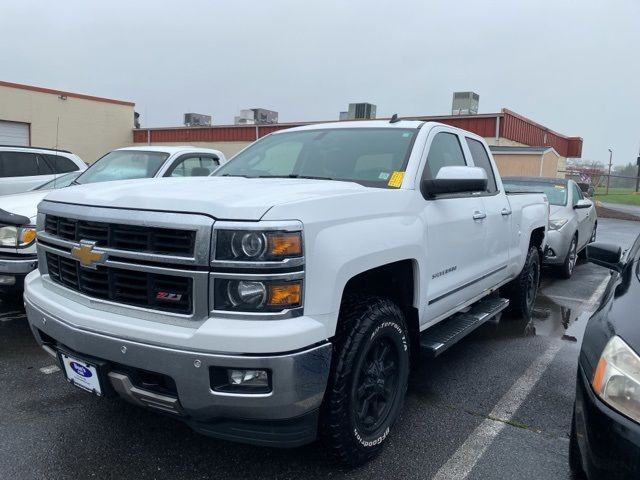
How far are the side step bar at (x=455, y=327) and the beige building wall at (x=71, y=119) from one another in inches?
836

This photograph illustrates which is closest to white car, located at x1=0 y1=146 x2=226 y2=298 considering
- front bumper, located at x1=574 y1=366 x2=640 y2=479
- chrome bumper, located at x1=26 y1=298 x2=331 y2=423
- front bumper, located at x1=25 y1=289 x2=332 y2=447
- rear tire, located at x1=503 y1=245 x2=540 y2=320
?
front bumper, located at x1=25 y1=289 x2=332 y2=447

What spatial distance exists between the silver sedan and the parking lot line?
3599 mm

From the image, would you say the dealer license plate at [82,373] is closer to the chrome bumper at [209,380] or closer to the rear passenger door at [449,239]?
the chrome bumper at [209,380]

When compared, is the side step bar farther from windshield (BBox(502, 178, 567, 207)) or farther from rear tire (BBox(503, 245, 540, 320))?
windshield (BBox(502, 178, 567, 207))

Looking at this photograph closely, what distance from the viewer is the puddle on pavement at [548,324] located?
5.48 metres

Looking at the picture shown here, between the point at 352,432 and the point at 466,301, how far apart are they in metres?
1.85

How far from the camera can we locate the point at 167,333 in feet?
7.63

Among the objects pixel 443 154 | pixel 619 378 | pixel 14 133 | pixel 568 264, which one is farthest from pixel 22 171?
pixel 14 133


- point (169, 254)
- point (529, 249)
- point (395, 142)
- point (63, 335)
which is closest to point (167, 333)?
point (169, 254)

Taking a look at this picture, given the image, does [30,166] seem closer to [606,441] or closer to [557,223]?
[557,223]

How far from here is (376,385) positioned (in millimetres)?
2920

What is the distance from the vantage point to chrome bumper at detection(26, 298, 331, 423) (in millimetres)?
2250

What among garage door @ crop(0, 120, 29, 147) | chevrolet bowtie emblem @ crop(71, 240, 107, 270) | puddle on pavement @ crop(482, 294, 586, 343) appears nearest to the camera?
chevrolet bowtie emblem @ crop(71, 240, 107, 270)

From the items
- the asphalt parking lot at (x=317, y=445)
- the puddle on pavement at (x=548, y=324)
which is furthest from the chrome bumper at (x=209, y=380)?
the puddle on pavement at (x=548, y=324)
